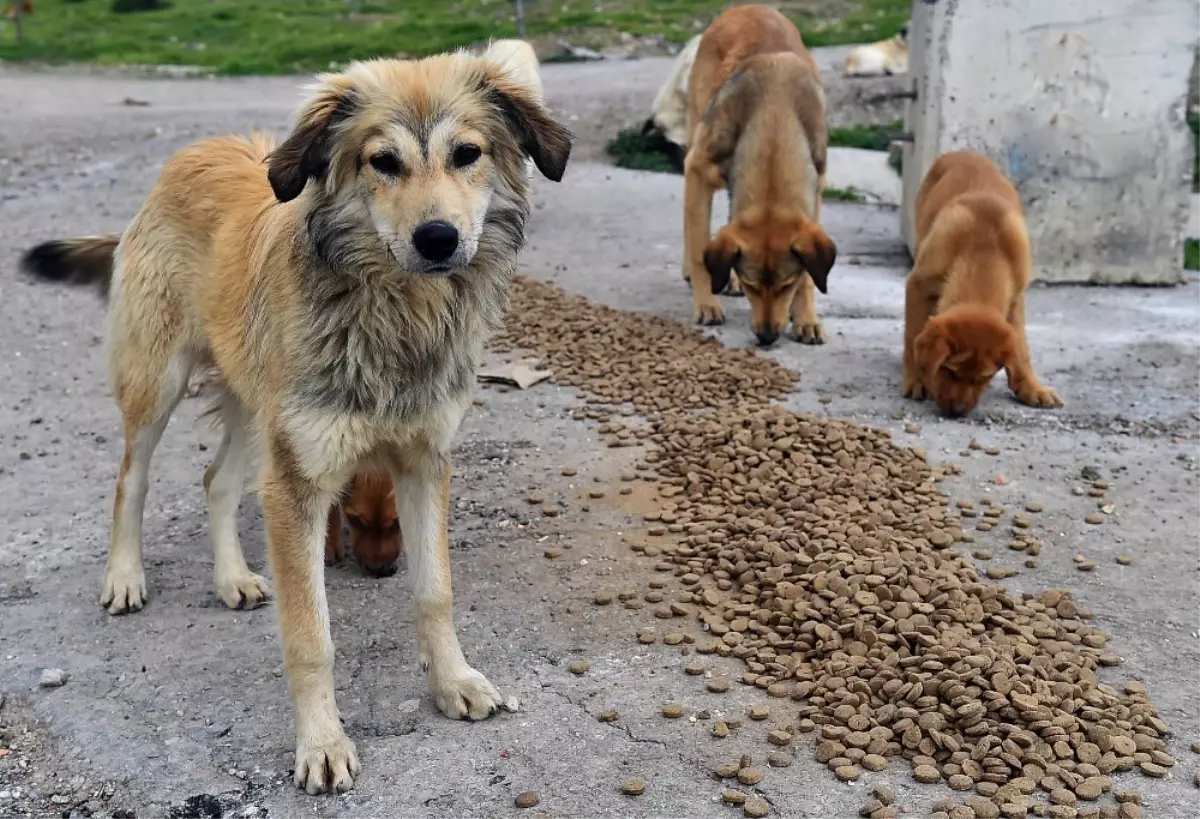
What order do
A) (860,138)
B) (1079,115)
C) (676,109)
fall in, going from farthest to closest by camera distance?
(676,109) → (860,138) → (1079,115)

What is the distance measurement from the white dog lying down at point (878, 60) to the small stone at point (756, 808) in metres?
14.8

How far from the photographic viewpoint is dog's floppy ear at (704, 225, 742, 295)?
7859 millimetres

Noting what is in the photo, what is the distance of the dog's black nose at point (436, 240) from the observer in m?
3.38

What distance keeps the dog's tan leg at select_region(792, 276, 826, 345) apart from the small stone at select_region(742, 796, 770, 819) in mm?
5038

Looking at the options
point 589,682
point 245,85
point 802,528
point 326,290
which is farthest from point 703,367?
point 245,85

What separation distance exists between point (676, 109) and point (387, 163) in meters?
10.9

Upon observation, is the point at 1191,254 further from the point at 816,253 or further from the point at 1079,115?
the point at 816,253

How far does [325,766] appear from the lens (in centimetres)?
355

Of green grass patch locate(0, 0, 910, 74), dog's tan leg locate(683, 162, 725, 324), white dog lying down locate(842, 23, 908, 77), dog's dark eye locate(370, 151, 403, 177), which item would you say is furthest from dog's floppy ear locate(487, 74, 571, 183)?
green grass patch locate(0, 0, 910, 74)

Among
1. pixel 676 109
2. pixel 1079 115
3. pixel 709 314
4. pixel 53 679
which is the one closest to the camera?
pixel 53 679

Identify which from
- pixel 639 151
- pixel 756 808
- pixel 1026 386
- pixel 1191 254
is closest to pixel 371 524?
pixel 756 808

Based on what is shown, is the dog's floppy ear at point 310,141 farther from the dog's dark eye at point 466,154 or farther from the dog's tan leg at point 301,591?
the dog's tan leg at point 301,591

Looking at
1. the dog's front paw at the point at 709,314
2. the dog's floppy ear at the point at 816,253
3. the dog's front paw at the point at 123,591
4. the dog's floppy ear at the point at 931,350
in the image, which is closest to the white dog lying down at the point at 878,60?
the dog's front paw at the point at 709,314

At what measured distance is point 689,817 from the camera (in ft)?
11.2
